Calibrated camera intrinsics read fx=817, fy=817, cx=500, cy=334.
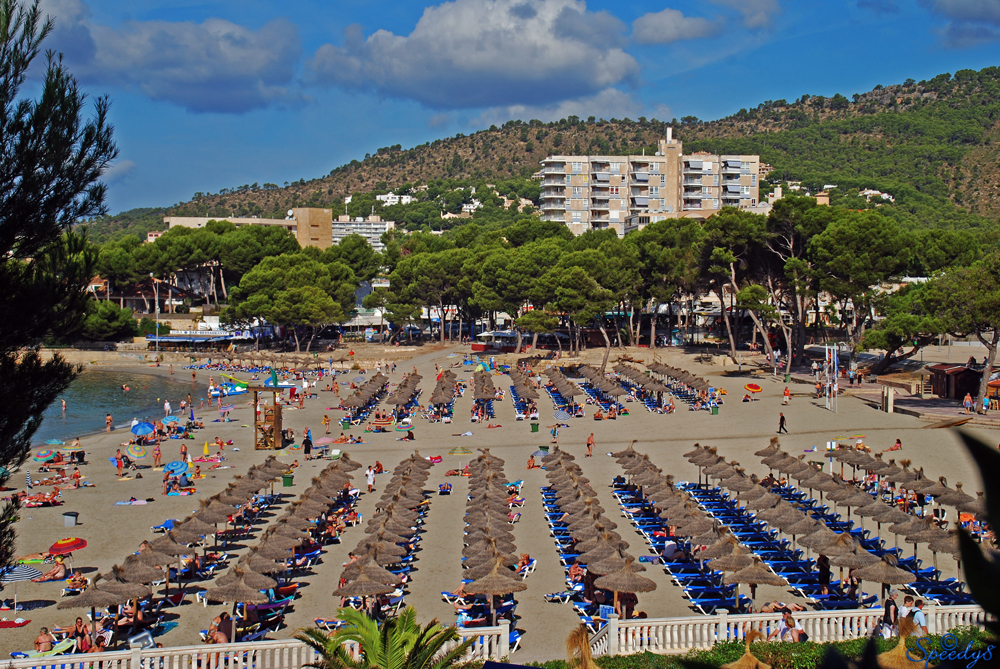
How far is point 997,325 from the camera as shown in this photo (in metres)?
31.0

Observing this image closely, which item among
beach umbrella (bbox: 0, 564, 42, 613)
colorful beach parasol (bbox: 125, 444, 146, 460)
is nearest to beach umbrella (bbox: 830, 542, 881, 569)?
beach umbrella (bbox: 0, 564, 42, 613)

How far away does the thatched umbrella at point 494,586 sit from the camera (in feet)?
47.0

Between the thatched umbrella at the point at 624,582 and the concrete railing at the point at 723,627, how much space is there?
89.2 inches

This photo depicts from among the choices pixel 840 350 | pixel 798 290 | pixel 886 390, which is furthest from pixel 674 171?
pixel 886 390

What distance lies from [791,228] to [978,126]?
149 metres

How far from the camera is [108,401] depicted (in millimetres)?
49562

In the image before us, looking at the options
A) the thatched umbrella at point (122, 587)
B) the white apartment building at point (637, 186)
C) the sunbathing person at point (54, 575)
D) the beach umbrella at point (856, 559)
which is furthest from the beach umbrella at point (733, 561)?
the white apartment building at point (637, 186)

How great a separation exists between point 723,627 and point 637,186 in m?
99.7

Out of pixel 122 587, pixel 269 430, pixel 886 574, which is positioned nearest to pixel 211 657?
Answer: pixel 122 587

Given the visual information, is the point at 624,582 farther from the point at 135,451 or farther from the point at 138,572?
the point at 135,451

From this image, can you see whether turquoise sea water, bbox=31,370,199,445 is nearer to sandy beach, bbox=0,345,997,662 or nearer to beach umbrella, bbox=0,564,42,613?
sandy beach, bbox=0,345,997,662

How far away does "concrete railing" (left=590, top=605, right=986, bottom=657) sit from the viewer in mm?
11508

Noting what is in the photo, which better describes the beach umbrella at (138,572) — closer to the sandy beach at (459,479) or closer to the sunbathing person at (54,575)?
the sandy beach at (459,479)

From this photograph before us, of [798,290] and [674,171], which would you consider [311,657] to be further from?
[674,171]
